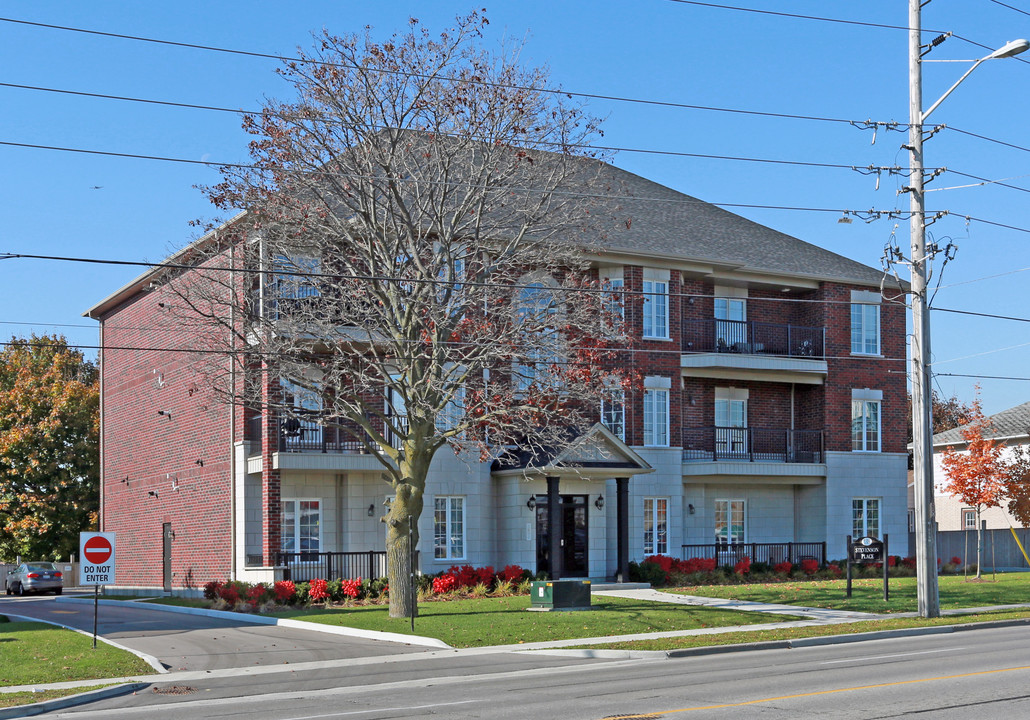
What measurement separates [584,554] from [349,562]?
7376mm

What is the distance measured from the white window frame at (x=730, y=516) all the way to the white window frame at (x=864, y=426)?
183 inches

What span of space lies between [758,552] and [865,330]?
9.15 metres

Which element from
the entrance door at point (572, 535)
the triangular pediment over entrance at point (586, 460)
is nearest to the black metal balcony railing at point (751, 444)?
the triangular pediment over entrance at point (586, 460)

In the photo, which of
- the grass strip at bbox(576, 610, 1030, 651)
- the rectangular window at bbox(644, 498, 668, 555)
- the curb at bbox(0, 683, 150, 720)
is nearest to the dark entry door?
the rectangular window at bbox(644, 498, 668, 555)

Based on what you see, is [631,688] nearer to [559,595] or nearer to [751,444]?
[559,595]

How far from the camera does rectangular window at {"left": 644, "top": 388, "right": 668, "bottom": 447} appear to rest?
124ft

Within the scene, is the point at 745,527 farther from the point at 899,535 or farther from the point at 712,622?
the point at 712,622

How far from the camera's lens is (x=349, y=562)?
32.5m

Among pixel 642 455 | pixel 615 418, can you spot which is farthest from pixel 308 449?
pixel 642 455

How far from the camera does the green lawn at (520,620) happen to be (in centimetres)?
2300

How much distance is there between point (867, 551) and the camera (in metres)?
29.4

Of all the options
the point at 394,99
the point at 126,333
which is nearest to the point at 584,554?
the point at 394,99

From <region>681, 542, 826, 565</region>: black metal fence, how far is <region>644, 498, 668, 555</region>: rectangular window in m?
0.82

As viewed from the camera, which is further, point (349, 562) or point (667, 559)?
point (667, 559)
